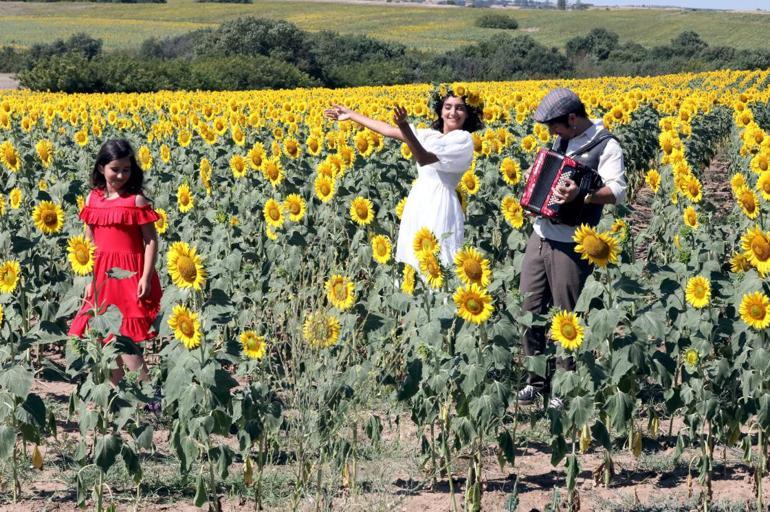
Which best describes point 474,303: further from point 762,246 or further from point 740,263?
point 740,263

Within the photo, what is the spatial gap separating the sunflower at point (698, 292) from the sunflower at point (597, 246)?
49 cm

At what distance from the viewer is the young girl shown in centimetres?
512

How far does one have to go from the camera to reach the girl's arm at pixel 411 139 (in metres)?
5.16

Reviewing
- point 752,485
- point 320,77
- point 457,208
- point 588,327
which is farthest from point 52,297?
point 320,77

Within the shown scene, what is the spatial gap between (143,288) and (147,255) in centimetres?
17

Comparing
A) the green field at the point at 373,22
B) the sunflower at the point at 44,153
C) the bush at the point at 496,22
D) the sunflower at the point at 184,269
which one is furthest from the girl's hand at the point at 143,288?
the bush at the point at 496,22

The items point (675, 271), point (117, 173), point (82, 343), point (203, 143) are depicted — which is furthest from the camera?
point (203, 143)

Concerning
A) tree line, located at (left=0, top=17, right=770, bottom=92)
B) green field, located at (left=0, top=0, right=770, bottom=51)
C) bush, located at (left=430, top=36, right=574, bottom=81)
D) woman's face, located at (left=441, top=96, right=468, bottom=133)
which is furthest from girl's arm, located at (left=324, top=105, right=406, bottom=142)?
green field, located at (left=0, top=0, right=770, bottom=51)

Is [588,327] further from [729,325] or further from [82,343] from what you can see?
[82,343]

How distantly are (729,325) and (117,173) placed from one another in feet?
9.78

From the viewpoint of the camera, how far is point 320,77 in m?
37.4

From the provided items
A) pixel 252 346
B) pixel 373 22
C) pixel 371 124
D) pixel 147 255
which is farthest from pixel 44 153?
pixel 373 22

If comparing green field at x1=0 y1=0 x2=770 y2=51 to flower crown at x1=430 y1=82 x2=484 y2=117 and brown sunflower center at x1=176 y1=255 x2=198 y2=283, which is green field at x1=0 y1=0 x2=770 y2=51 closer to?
flower crown at x1=430 y1=82 x2=484 y2=117

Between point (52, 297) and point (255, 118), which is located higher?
point (255, 118)
